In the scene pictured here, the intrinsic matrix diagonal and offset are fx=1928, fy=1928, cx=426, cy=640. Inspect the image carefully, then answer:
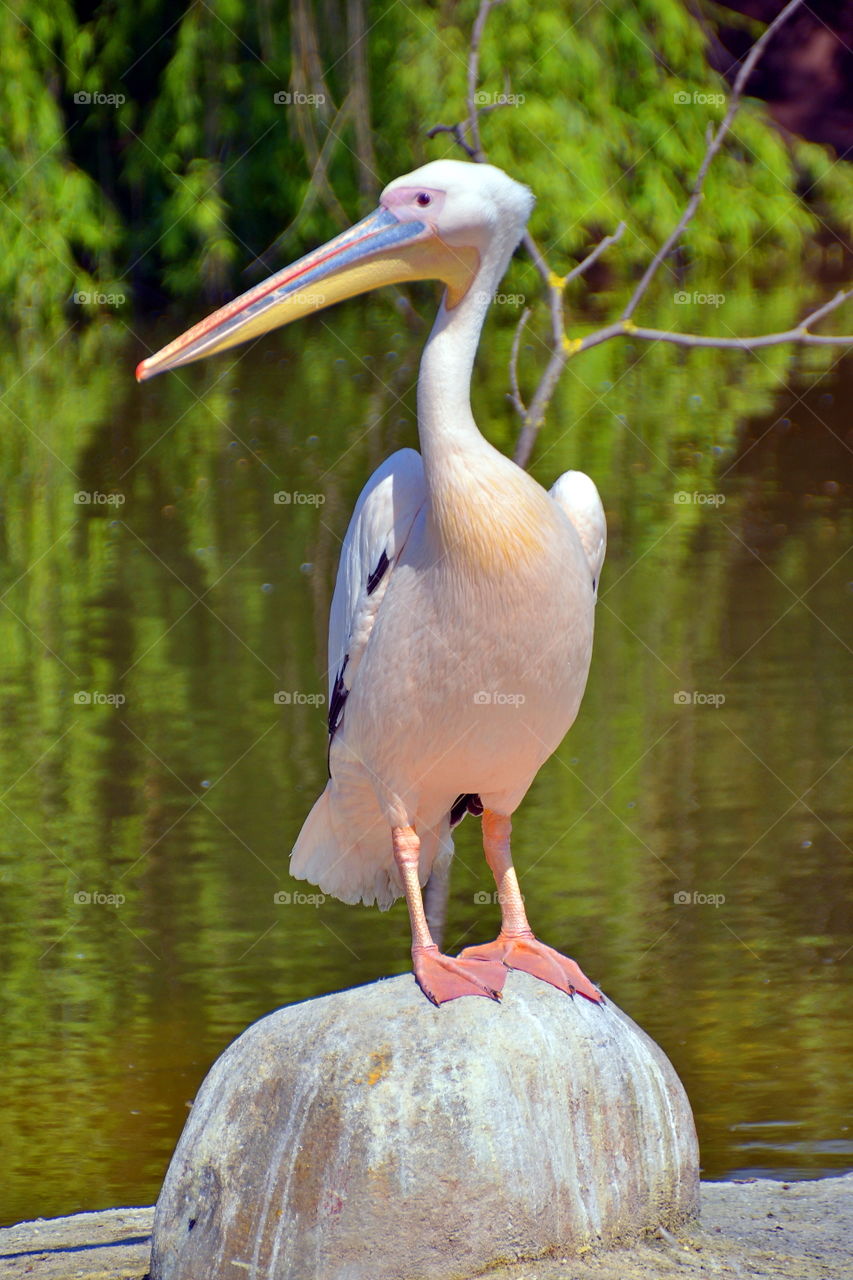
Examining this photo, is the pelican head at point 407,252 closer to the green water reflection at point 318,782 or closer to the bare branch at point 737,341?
the bare branch at point 737,341

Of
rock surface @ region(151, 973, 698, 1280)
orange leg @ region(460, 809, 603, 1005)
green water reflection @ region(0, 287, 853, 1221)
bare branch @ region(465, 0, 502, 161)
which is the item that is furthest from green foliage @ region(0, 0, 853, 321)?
rock surface @ region(151, 973, 698, 1280)

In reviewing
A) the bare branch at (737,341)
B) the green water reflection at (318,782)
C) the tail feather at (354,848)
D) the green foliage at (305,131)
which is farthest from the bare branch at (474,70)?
the green foliage at (305,131)

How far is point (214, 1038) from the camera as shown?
695 centimetres

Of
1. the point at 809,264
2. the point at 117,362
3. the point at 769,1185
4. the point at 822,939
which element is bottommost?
the point at 769,1185

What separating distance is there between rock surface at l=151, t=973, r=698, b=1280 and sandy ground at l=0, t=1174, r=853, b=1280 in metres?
0.07

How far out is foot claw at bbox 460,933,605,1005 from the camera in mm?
4773

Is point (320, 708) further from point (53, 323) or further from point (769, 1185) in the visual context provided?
point (53, 323)

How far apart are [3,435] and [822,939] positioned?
40.9ft

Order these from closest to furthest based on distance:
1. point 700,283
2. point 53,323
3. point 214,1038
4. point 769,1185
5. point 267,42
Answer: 1. point 769,1185
2. point 214,1038
3. point 267,42
4. point 53,323
5. point 700,283

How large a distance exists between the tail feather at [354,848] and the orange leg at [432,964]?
279 millimetres

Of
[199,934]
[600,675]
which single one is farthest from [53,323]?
[199,934]

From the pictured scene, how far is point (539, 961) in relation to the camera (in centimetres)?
484

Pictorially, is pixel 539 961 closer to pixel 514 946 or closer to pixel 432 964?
pixel 514 946

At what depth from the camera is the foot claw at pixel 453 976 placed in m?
4.61
